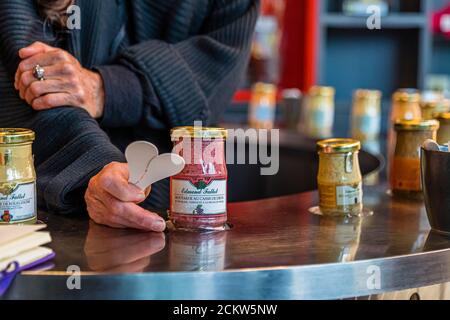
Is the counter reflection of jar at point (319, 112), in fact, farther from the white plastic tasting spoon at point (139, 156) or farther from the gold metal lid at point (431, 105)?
the white plastic tasting spoon at point (139, 156)

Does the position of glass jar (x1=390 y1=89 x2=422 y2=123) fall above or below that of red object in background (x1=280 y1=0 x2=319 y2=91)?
below

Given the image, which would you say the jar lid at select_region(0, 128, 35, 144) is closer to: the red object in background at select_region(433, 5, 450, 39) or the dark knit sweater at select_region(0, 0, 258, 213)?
the dark knit sweater at select_region(0, 0, 258, 213)

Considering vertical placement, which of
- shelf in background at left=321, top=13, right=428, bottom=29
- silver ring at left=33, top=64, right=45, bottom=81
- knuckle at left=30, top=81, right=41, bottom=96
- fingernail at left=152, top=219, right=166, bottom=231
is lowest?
fingernail at left=152, top=219, right=166, bottom=231

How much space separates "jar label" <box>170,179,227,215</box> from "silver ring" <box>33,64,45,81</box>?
0.38 meters

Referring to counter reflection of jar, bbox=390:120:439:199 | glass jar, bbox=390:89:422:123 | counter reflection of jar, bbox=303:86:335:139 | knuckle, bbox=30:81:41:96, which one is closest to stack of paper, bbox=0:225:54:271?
knuckle, bbox=30:81:41:96

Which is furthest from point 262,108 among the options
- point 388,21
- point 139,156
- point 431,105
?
point 139,156

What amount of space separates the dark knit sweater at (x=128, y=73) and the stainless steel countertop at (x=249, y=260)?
0.13 meters

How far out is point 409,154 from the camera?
5.06 ft

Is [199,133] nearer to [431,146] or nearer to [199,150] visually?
[199,150]

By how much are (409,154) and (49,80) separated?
67cm

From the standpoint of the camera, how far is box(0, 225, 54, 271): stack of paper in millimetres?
990

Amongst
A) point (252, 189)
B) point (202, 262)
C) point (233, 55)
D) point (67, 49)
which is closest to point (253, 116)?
point (252, 189)

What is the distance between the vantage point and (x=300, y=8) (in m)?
4.58

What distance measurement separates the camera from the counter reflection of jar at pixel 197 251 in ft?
3.37
